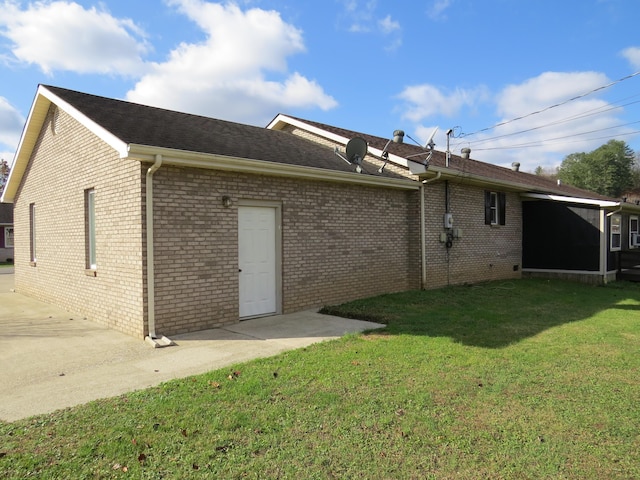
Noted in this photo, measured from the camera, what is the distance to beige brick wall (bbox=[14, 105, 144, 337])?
7004mm

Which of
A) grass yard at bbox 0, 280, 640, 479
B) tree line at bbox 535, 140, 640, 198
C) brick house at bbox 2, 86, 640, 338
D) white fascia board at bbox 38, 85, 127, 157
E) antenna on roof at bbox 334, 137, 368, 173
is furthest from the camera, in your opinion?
tree line at bbox 535, 140, 640, 198

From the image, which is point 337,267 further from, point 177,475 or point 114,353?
point 177,475

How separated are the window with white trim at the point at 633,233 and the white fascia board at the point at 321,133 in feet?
49.1

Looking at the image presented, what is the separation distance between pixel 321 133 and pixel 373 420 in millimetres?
10700

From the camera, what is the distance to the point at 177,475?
2.94 meters

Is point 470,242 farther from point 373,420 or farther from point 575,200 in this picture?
point 373,420

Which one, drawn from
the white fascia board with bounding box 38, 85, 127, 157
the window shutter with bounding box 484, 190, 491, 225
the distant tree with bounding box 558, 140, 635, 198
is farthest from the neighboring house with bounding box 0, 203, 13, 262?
the distant tree with bounding box 558, 140, 635, 198

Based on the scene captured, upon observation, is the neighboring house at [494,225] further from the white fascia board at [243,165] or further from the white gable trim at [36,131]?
the white gable trim at [36,131]

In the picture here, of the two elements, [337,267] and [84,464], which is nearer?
[84,464]

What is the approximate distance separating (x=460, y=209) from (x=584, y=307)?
460 cm

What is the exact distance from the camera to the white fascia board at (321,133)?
38.3ft

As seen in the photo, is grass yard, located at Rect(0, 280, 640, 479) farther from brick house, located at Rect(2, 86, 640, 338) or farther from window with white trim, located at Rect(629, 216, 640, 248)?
window with white trim, located at Rect(629, 216, 640, 248)

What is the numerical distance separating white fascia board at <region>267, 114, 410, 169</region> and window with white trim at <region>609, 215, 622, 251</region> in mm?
9784

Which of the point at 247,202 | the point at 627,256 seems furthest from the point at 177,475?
the point at 627,256
